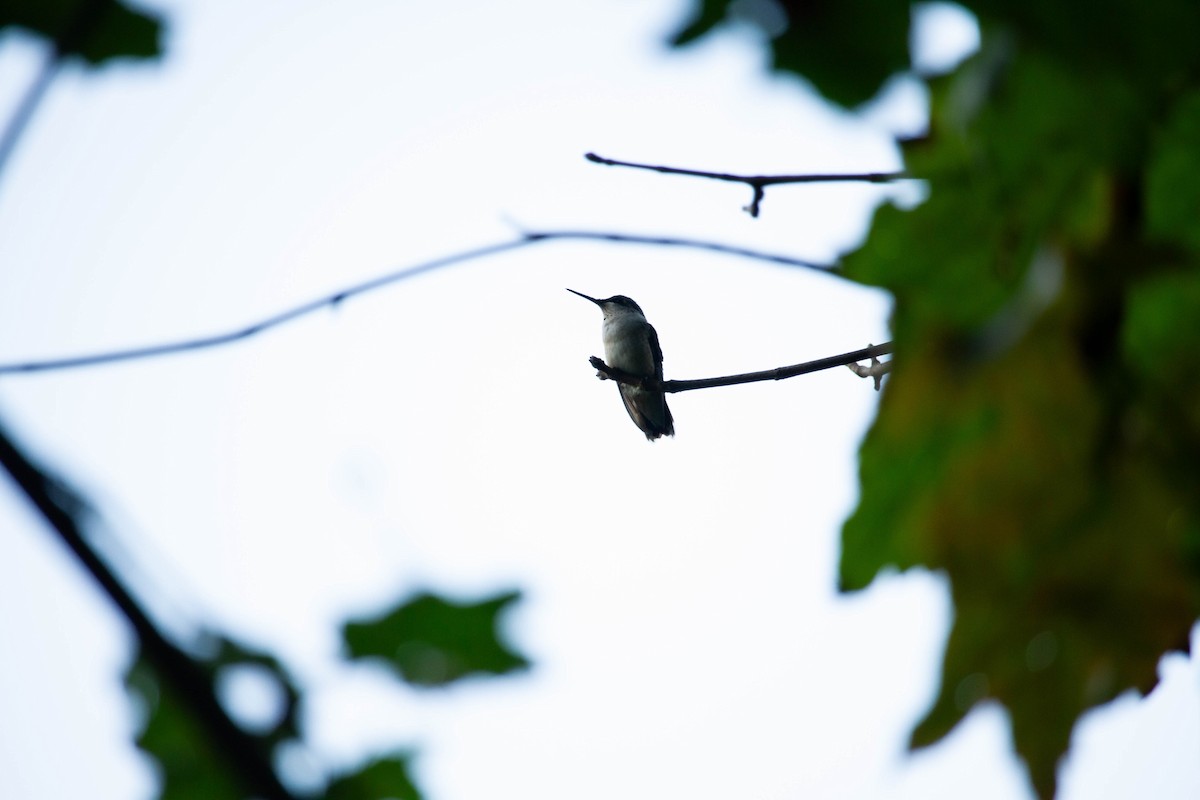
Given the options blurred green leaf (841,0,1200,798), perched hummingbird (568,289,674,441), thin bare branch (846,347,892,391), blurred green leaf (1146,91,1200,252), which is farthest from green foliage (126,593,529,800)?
perched hummingbird (568,289,674,441)

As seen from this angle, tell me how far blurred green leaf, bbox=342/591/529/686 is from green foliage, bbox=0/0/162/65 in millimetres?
770

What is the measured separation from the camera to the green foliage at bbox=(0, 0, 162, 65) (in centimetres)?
115

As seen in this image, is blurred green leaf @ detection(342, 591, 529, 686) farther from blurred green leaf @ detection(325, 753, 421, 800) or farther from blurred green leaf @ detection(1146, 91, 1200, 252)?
blurred green leaf @ detection(1146, 91, 1200, 252)

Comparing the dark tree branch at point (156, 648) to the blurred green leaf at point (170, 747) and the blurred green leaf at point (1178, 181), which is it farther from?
the blurred green leaf at point (1178, 181)

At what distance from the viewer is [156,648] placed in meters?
0.72

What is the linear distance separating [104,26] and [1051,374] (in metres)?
1.19

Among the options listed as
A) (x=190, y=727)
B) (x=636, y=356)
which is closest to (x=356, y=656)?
(x=190, y=727)

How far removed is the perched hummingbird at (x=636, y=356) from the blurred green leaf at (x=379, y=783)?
28.2 feet

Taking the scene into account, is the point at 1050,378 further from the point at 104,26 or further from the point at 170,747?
the point at 104,26

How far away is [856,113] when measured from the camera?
3.22 ft

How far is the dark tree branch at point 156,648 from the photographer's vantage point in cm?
67

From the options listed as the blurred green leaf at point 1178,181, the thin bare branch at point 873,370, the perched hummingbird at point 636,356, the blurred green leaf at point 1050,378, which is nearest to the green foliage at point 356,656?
the blurred green leaf at point 1050,378

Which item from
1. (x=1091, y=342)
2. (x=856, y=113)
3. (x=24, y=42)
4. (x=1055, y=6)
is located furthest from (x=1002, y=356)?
(x=24, y=42)

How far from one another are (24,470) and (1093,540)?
77 cm
